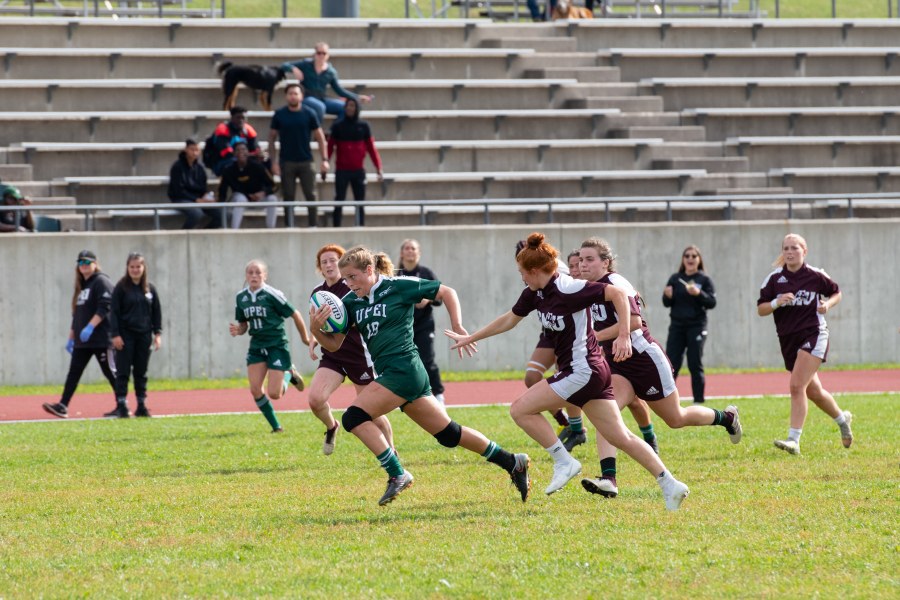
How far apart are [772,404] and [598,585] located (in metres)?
10.2

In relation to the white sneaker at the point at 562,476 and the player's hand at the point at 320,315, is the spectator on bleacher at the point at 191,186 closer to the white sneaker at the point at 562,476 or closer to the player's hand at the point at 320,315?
the player's hand at the point at 320,315

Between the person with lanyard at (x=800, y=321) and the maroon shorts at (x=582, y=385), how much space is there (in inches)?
124

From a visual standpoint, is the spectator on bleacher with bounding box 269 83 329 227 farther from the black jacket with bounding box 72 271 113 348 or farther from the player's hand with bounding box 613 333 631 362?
the player's hand with bounding box 613 333 631 362

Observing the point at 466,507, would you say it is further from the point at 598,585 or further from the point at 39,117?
the point at 39,117

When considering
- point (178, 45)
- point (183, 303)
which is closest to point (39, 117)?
point (178, 45)

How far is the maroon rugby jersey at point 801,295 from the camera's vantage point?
11.3 meters

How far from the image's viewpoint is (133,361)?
1628cm

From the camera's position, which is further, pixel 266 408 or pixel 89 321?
pixel 89 321

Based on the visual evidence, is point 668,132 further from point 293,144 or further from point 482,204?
point 293,144

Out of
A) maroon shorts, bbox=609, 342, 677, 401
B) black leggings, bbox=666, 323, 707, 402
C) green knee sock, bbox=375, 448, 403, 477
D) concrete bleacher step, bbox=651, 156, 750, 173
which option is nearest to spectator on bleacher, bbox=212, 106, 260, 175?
concrete bleacher step, bbox=651, 156, 750, 173

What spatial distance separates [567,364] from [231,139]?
13.9 m

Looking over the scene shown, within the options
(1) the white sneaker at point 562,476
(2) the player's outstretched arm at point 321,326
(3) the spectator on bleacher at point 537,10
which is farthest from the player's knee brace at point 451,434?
(3) the spectator on bleacher at point 537,10

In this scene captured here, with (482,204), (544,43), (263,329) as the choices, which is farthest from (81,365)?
(544,43)

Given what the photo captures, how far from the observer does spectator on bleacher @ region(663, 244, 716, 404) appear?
16047mm
